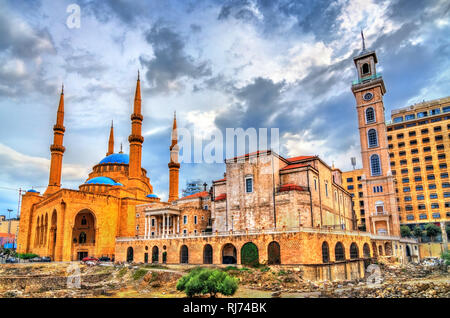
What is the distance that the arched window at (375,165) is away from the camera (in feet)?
162

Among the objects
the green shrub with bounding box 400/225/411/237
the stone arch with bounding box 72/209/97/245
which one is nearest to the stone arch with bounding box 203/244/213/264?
the stone arch with bounding box 72/209/97/245

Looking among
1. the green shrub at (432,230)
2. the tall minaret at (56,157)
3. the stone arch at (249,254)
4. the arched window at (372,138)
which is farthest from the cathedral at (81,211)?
the green shrub at (432,230)

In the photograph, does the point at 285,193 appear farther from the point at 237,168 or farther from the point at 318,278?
the point at 318,278

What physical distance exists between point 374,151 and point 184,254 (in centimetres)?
3181

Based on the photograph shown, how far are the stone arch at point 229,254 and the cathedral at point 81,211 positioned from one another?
20.6 meters

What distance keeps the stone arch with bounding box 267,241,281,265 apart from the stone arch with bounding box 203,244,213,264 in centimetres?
669

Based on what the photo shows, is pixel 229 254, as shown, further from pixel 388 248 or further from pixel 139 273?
pixel 388 248

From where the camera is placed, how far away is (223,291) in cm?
1903

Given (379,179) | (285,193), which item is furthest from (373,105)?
(285,193)

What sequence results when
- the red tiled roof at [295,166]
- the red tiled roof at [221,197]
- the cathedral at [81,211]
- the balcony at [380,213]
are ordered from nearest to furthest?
1. the red tiled roof at [295,166]
2. the red tiled roof at [221,197]
3. the cathedral at [81,211]
4. the balcony at [380,213]

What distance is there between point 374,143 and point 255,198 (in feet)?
80.7

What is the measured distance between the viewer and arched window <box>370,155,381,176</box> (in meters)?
49.5

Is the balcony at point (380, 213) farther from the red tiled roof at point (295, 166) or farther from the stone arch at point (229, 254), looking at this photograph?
the stone arch at point (229, 254)

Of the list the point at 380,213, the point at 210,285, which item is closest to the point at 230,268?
the point at 210,285
